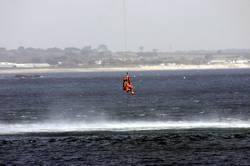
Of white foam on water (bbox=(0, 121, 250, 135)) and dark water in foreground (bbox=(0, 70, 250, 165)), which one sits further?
white foam on water (bbox=(0, 121, 250, 135))

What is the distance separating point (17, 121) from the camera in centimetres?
8688

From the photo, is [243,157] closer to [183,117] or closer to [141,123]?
[141,123]

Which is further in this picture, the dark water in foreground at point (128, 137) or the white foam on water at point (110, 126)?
the white foam on water at point (110, 126)

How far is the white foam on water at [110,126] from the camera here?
7262cm

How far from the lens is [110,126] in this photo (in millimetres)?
75438

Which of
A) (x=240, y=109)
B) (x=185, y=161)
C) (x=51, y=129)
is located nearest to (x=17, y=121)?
(x=51, y=129)

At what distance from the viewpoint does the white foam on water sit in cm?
7262

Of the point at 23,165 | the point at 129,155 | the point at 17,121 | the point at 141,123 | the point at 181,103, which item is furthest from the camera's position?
the point at 181,103

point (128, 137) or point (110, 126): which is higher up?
point (128, 137)

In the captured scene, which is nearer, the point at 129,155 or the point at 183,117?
the point at 129,155

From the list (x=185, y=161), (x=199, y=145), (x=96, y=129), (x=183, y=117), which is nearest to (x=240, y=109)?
(x=183, y=117)

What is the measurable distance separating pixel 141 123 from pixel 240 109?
24.1m

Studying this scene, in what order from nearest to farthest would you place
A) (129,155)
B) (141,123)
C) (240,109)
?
(129,155)
(141,123)
(240,109)

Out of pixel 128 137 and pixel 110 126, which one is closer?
pixel 128 137
